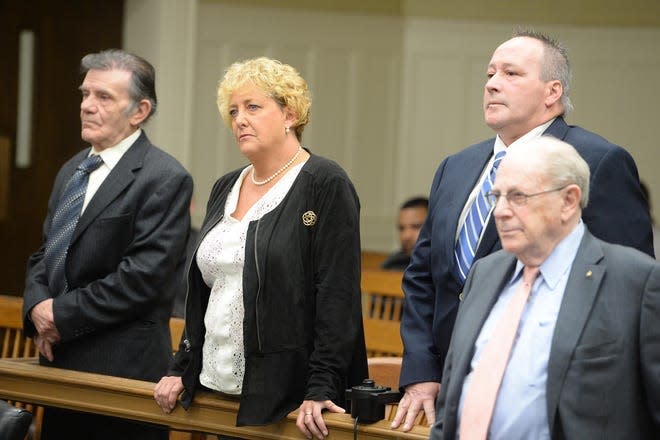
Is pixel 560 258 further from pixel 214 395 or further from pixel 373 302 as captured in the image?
pixel 373 302

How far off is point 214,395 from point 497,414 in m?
1.01

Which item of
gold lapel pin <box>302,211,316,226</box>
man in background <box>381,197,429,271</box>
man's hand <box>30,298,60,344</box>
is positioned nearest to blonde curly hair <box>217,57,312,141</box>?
gold lapel pin <box>302,211,316,226</box>

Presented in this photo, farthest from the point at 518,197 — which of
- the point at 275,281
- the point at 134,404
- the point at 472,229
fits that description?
the point at 134,404

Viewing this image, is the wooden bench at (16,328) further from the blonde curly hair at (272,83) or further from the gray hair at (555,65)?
the gray hair at (555,65)

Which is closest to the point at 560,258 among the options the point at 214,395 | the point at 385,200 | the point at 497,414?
the point at 497,414

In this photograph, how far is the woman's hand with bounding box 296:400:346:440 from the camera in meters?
3.12

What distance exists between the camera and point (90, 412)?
360cm

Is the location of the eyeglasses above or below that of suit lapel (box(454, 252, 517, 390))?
above

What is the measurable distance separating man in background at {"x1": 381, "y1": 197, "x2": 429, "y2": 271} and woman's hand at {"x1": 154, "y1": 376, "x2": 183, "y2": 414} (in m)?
3.41

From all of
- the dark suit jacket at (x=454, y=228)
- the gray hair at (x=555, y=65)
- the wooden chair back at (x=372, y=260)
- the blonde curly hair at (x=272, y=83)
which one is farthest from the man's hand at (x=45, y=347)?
the wooden chair back at (x=372, y=260)

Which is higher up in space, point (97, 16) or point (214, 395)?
point (97, 16)

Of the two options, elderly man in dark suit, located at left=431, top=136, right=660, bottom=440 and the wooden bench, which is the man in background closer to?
the wooden bench

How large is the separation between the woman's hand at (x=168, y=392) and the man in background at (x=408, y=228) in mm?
3408

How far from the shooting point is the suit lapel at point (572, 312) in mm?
2557
